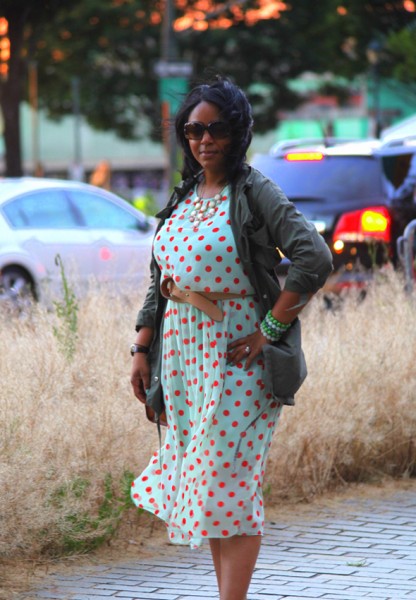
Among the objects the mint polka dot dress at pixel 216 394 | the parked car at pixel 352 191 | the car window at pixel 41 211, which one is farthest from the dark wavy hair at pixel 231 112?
the car window at pixel 41 211

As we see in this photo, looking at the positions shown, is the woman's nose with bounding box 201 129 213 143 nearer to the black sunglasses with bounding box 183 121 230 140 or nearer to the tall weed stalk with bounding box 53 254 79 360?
the black sunglasses with bounding box 183 121 230 140

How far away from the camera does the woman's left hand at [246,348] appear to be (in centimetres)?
386

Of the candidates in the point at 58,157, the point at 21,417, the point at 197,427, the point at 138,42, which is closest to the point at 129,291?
the point at 21,417

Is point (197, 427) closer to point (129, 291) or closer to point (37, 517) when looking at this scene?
point (37, 517)

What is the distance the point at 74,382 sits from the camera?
579cm

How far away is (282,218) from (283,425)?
2.34 metres

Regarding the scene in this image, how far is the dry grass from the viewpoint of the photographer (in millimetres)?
4898

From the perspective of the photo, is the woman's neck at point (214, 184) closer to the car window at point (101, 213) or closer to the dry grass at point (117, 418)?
the dry grass at point (117, 418)

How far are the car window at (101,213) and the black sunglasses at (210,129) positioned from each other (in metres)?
10.1

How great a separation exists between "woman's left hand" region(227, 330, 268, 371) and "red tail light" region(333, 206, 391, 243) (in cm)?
674

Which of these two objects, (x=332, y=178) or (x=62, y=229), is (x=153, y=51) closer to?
(x=62, y=229)

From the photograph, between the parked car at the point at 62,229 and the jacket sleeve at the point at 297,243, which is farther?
the parked car at the point at 62,229

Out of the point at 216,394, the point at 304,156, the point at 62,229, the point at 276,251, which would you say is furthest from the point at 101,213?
the point at 216,394

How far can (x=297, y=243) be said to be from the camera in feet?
12.3
